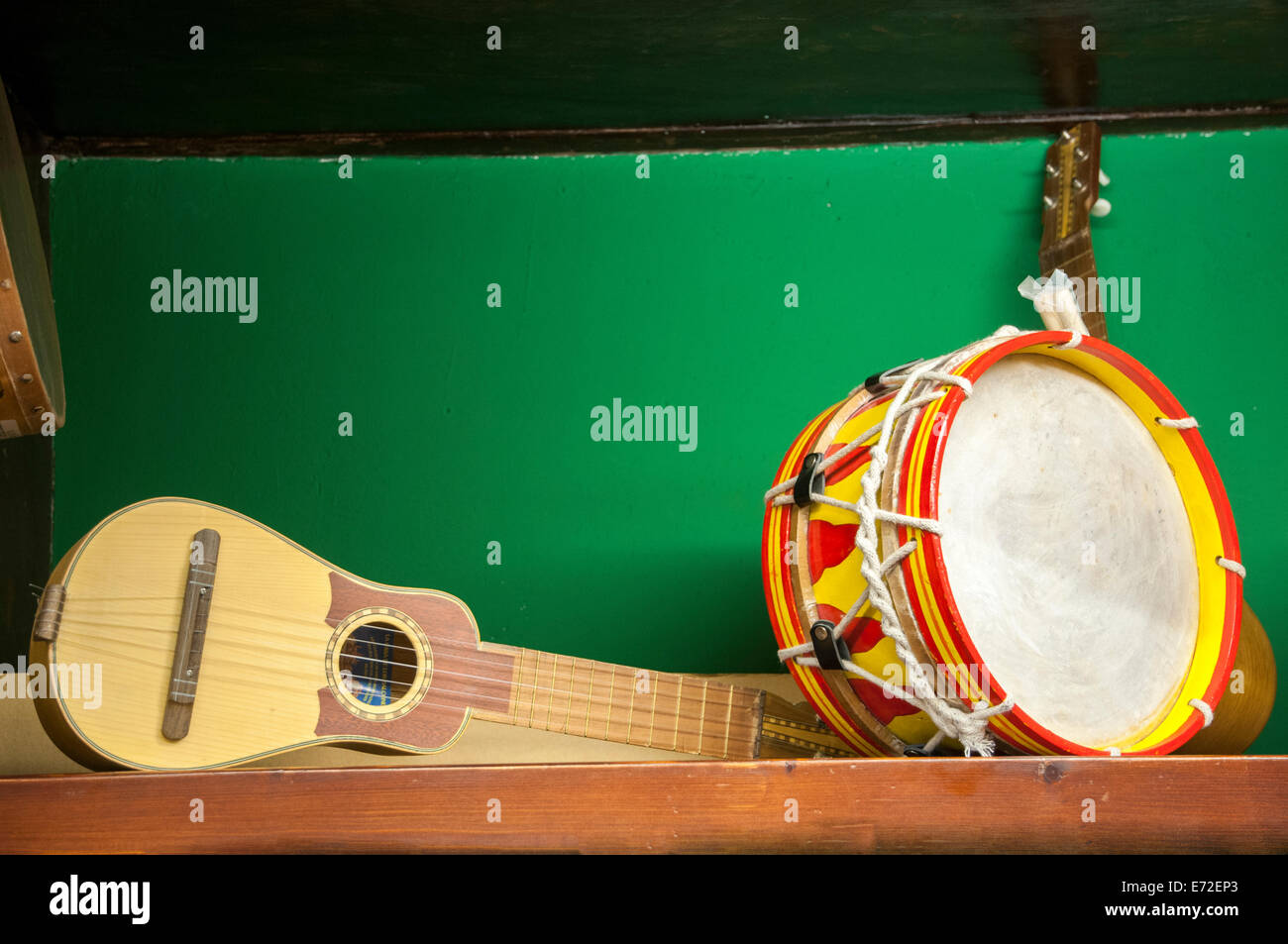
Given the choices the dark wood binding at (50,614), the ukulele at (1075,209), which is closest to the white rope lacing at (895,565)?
the ukulele at (1075,209)

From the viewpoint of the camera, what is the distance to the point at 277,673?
3.16 feet

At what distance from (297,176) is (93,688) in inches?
29.2

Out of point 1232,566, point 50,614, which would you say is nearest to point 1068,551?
point 1232,566

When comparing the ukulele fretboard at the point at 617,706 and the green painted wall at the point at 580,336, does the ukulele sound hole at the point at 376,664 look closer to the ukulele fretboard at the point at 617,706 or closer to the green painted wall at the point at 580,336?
the ukulele fretboard at the point at 617,706

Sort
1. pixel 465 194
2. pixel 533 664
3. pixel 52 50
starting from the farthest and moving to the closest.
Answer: pixel 465 194 < pixel 52 50 < pixel 533 664

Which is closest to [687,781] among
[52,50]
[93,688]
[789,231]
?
[93,688]

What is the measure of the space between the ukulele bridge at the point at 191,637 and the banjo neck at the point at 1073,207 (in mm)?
1027

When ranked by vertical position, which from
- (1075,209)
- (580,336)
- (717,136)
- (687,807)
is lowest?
(687,807)

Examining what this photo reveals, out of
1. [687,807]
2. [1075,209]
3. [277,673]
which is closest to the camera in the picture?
[687,807]

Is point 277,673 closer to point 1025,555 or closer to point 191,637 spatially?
point 191,637

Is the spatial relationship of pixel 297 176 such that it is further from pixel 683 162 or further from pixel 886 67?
pixel 886 67

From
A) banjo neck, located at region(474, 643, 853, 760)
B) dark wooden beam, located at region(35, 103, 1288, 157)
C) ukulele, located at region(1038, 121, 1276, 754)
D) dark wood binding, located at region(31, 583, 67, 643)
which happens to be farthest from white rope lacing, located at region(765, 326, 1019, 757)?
dark wood binding, located at region(31, 583, 67, 643)

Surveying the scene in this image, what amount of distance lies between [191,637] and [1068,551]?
0.78 m

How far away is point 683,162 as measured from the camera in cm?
141
